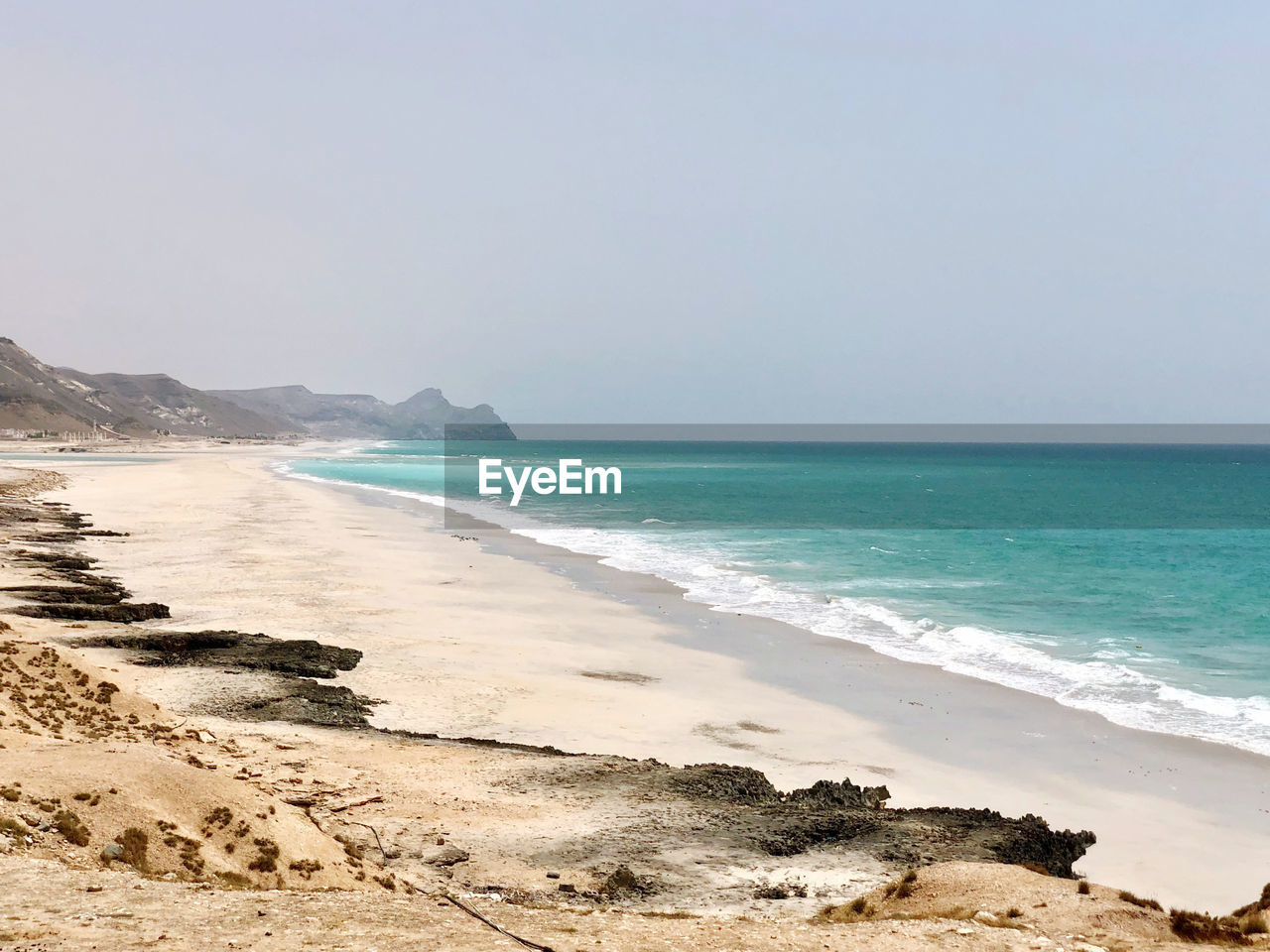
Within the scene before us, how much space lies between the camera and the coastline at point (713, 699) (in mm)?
15500

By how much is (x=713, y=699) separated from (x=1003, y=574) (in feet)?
83.2

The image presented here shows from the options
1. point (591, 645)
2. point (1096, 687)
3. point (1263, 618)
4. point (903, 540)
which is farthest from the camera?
point (903, 540)

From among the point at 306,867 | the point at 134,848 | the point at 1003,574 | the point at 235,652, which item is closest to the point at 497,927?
the point at 306,867

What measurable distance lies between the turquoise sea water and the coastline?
2338mm

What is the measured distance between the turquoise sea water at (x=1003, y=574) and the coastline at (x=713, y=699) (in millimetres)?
2338

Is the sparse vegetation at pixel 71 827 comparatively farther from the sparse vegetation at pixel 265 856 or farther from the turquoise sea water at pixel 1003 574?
the turquoise sea water at pixel 1003 574

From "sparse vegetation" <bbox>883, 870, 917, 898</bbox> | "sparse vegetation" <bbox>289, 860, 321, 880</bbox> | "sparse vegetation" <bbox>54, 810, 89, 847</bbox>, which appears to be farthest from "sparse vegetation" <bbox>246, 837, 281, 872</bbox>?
"sparse vegetation" <bbox>883, 870, 917, 898</bbox>

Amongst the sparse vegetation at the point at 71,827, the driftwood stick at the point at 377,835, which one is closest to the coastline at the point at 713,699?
the driftwood stick at the point at 377,835

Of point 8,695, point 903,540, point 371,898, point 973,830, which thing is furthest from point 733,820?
point 903,540

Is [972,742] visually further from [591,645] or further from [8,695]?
[8,695]

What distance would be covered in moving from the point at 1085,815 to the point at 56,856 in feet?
46.6

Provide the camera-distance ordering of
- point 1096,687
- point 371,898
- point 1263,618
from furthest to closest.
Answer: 1. point 1263,618
2. point 1096,687
3. point 371,898

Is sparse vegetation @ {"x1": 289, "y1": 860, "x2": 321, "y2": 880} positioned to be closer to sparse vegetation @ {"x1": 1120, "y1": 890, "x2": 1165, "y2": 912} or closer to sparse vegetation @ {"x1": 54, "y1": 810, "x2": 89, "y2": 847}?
sparse vegetation @ {"x1": 54, "y1": 810, "x2": 89, "y2": 847}

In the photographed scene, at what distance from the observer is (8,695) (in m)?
15.4
